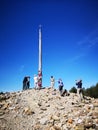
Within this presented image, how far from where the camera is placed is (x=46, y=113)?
18609 millimetres

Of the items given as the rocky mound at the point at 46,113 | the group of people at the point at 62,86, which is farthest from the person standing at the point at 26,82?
the group of people at the point at 62,86

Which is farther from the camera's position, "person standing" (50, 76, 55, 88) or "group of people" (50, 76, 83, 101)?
"person standing" (50, 76, 55, 88)

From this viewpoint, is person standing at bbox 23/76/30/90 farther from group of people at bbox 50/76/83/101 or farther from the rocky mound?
group of people at bbox 50/76/83/101

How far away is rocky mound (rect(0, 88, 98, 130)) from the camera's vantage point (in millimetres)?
15738

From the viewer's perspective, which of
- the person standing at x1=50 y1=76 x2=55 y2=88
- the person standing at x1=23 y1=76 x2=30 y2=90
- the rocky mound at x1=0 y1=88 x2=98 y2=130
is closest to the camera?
the rocky mound at x1=0 y1=88 x2=98 y2=130

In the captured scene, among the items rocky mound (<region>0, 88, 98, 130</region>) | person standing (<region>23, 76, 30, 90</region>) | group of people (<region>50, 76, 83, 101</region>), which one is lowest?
rocky mound (<region>0, 88, 98, 130</region>)

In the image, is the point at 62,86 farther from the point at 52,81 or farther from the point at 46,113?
the point at 46,113

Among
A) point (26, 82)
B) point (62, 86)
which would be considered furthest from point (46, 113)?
point (26, 82)

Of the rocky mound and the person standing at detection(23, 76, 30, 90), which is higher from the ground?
the person standing at detection(23, 76, 30, 90)

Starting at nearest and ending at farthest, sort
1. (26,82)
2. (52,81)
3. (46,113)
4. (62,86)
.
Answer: (46,113) < (62,86) < (52,81) < (26,82)

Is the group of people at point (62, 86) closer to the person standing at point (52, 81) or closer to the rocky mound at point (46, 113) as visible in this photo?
the person standing at point (52, 81)

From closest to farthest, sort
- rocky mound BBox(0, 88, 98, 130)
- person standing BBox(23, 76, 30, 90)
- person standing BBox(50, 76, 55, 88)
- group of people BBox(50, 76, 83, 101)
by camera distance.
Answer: rocky mound BBox(0, 88, 98, 130) → group of people BBox(50, 76, 83, 101) → person standing BBox(50, 76, 55, 88) → person standing BBox(23, 76, 30, 90)

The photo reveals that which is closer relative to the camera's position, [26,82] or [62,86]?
[62,86]

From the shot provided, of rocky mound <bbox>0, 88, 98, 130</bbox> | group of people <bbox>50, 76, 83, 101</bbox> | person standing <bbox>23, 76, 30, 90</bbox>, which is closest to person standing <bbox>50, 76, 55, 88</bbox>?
group of people <bbox>50, 76, 83, 101</bbox>
